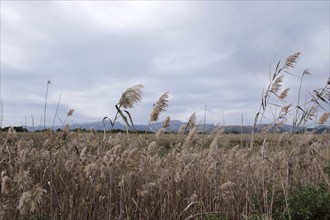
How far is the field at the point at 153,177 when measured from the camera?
13.5 feet

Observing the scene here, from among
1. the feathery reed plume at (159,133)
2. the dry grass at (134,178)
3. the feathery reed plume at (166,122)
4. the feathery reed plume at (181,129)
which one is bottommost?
the dry grass at (134,178)

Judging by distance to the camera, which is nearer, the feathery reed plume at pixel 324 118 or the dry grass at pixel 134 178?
the dry grass at pixel 134 178

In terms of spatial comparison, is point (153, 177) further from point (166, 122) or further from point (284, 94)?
point (284, 94)

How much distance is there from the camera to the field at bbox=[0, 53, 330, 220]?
413 centimetres

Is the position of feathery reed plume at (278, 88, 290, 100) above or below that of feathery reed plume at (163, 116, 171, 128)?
above

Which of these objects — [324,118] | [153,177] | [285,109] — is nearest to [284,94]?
[285,109]

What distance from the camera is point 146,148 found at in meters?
5.32

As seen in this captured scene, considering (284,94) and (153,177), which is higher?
(284,94)

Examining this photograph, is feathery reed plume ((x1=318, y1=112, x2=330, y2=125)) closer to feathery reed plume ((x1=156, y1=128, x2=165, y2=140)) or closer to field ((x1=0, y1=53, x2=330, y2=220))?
field ((x1=0, y1=53, x2=330, y2=220))

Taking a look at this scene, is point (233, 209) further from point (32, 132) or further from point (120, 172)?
point (32, 132)

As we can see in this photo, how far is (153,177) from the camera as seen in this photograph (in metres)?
5.26

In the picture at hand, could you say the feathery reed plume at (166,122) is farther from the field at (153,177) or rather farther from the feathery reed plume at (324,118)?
the feathery reed plume at (324,118)

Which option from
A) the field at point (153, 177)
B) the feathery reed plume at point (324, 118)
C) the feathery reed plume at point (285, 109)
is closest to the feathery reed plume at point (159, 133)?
Result: the field at point (153, 177)

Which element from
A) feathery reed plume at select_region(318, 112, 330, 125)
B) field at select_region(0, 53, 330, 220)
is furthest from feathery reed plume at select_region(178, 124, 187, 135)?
feathery reed plume at select_region(318, 112, 330, 125)
